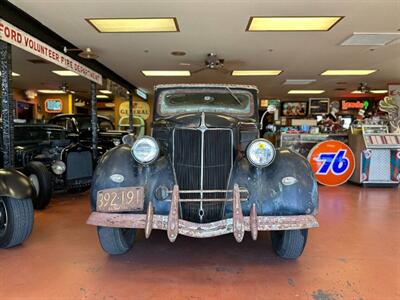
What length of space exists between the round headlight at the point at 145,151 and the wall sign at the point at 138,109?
1209cm

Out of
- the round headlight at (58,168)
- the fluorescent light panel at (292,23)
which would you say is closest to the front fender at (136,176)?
the round headlight at (58,168)

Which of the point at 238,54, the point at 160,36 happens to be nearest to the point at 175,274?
the point at 160,36

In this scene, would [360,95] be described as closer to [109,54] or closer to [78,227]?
[109,54]

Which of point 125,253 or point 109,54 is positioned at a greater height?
point 109,54

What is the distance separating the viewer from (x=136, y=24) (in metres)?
5.10

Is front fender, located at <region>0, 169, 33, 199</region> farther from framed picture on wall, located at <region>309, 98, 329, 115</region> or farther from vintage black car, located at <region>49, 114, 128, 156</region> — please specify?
framed picture on wall, located at <region>309, 98, 329, 115</region>

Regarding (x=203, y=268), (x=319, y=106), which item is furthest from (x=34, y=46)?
(x=319, y=106)

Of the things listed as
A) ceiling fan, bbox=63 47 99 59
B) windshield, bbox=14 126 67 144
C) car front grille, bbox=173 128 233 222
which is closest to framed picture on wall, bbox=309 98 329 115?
ceiling fan, bbox=63 47 99 59

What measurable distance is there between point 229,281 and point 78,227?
196cm

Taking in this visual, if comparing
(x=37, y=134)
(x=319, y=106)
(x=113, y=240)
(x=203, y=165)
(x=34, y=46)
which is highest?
(x=319, y=106)

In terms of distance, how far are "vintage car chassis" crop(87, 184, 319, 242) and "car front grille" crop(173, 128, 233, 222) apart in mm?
202

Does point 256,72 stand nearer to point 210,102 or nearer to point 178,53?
point 178,53

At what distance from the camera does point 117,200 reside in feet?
7.23

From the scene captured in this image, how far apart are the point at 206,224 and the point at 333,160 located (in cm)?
459
